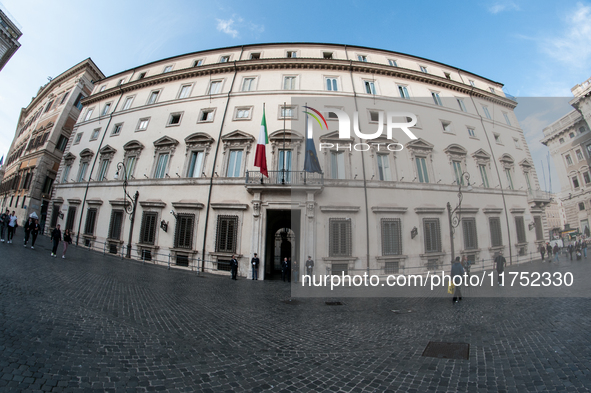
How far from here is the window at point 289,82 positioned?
52.1 feet

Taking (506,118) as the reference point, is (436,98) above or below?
above

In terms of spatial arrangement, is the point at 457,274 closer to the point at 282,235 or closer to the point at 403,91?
the point at 282,235

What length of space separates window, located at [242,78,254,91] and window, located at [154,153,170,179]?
7.37 meters

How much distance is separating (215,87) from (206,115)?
258cm

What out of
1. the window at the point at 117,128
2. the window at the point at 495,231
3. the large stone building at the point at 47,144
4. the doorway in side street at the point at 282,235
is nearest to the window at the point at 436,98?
the window at the point at 495,231

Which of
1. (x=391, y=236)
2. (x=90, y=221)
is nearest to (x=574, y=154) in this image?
(x=391, y=236)

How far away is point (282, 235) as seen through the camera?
17.2 m

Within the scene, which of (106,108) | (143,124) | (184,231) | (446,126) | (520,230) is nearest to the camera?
(520,230)

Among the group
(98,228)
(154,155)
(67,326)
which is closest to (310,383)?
(67,326)

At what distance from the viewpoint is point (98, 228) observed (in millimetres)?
16016

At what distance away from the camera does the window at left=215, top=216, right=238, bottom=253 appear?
42.8 ft

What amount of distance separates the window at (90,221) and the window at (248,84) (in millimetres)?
14394

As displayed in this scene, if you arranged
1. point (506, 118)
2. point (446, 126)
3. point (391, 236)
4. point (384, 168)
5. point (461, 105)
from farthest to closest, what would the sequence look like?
point (461, 105) → point (446, 126) → point (384, 168) → point (506, 118) → point (391, 236)

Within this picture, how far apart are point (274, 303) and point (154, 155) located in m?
14.2
